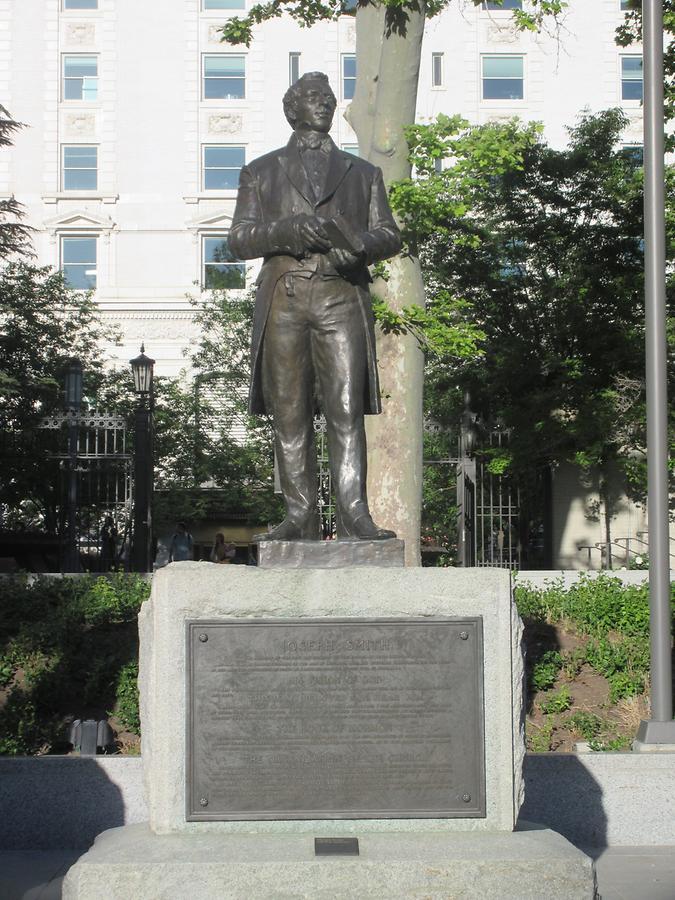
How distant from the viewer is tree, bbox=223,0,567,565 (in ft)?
42.3

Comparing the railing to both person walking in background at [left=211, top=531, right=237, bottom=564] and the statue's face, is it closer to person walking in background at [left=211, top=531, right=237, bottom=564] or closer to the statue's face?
person walking in background at [left=211, top=531, right=237, bottom=564]

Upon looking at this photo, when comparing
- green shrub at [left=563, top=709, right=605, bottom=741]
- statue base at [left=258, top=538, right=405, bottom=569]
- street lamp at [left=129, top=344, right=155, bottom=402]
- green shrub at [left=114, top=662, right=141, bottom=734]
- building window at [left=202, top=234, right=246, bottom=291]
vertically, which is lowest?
green shrub at [left=563, top=709, right=605, bottom=741]

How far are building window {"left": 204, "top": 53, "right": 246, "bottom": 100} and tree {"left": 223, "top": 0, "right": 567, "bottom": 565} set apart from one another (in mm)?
28420

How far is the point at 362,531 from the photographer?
232 inches

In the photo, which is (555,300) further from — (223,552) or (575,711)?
(575,711)

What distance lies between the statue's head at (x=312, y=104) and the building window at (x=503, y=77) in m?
36.7

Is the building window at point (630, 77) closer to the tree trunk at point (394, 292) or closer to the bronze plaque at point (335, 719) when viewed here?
the tree trunk at point (394, 292)

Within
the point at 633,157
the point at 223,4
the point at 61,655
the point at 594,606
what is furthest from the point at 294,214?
the point at 223,4

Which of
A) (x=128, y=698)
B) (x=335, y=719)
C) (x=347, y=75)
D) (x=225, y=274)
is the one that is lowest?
(x=128, y=698)

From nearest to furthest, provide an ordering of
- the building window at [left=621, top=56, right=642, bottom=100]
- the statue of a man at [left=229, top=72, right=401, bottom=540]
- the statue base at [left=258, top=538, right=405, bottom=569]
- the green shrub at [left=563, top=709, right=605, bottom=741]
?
the statue base at [left=258, top=538, right=405, bottom=569], the statue of a man at [left=229, top=72, right=401, bottom=540], the green shrub at [left=563, top=709, right=605, bottom=741], the building window at [left=621, top=56, right=642, bottom=100]

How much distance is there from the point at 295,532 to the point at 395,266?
26.6 feet

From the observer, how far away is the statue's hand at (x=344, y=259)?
5.95 m

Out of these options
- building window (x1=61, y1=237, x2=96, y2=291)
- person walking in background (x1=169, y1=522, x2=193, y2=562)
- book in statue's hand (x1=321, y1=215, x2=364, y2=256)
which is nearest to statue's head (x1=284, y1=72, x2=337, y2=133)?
book in statue's hand (x1=321, y1=215, x2=364, y2=256)

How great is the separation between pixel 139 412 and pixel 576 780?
417 inches
